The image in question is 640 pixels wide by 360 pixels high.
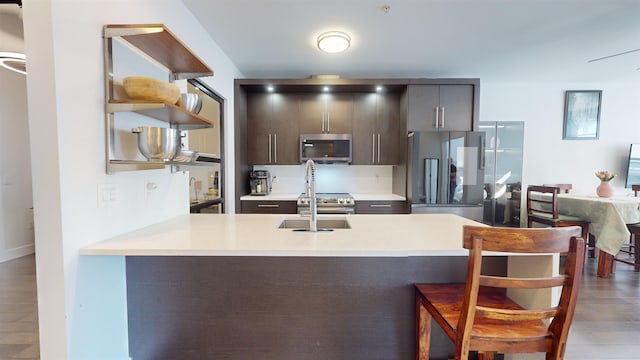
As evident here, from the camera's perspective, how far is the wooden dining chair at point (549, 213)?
3.20 meters

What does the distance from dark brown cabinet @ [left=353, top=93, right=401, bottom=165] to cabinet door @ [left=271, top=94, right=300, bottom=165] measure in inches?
31.3

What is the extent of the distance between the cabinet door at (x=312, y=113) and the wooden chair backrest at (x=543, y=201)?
2854mm

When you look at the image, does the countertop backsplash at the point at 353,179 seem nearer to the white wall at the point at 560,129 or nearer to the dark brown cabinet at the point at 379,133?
the dark brown cabinet at the point at 379,133

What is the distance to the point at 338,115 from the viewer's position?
3.70 meters

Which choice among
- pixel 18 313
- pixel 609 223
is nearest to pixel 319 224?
pixel 18 313

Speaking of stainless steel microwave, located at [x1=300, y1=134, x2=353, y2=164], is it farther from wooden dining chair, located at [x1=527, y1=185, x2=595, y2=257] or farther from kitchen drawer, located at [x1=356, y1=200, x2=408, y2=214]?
wooden dining chair, located at [x1=527, y1=185, x2=595, y2=257]

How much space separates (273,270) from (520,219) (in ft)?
14.3

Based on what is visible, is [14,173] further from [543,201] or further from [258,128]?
[543,201]

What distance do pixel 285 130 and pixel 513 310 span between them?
313 cm

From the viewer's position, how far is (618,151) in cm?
434

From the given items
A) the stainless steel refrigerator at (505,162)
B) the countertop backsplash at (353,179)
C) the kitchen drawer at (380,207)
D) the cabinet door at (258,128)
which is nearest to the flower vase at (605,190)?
the stainless steel refrigerator at (505,162)

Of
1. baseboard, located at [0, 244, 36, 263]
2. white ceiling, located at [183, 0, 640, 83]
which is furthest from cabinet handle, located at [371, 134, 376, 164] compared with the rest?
baseboard, located at [0, 244, 36, 263]

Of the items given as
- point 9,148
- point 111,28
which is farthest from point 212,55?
point 9,148

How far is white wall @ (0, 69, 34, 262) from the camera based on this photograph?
11.6ft
